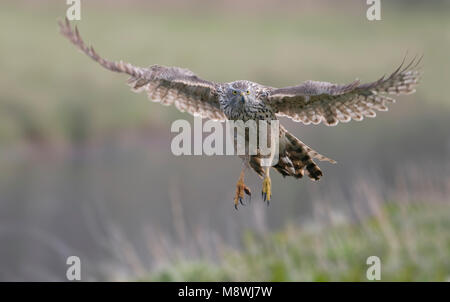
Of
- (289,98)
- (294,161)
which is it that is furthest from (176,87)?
(294,161)

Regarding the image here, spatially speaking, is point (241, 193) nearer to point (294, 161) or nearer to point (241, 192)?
point (241, 192)

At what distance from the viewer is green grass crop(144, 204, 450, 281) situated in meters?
10.8

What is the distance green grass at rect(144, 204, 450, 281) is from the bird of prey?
5870 mm

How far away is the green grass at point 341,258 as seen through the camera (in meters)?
10.8

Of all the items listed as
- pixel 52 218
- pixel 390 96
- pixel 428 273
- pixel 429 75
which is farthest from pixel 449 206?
pixel 429 75

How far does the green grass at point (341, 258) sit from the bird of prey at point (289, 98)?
5.87 metres

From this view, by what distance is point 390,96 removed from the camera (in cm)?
509

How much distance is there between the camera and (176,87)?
18.4ft

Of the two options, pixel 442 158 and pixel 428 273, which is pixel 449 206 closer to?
pixel 428 273

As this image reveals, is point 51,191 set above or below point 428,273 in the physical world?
above

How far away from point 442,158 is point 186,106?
69.9 feet

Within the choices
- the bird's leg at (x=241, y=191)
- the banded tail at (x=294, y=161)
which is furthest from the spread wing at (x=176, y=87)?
the bird's leg at (x=241, y=191)

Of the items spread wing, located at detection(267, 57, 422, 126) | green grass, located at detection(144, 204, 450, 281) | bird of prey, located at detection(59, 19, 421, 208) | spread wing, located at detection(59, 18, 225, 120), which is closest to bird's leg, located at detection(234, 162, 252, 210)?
bird of prey, located at detection(59, 19, 421, 208)

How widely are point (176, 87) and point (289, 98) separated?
3.61 ft
